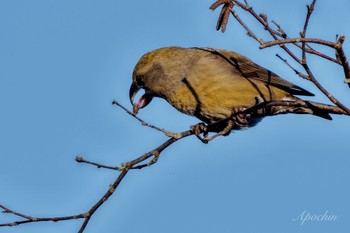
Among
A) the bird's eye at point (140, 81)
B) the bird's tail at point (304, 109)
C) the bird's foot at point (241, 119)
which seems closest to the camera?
the bird's tail at point (304, 109)

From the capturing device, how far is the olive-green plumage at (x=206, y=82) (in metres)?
6.57

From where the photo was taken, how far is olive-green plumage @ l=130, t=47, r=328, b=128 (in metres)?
6.57

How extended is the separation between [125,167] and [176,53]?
254cm

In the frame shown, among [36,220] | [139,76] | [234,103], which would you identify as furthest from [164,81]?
[36,220]

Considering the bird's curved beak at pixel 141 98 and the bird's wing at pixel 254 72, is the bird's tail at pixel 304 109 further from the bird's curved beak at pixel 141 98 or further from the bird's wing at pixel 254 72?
A: the bird's curved beak at pixel 141 98

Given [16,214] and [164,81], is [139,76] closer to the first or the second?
[164,81]

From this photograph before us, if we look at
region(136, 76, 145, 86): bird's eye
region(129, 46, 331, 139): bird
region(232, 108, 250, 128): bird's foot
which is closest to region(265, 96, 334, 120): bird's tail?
region(129, 46, 331, 139): bird

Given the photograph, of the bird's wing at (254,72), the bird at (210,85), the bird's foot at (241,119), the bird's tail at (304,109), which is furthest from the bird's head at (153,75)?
the bird's tail at (304,109)

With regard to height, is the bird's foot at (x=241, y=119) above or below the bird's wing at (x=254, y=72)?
below

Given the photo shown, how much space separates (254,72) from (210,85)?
2.31 ft

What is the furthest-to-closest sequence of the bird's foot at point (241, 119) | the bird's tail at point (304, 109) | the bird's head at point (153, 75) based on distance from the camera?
the bird's head at point (153, 75) < the bird's foot at point (241, 119) < the bird's tail at point (304, 109)

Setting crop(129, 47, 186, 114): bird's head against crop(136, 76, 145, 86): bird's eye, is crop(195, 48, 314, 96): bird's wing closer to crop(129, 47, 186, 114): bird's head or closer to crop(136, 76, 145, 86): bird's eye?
Answer: crop(129, 47, 186, 114): bird's head

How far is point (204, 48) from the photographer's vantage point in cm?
750

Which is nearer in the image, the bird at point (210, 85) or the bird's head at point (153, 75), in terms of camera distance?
the bird at point (210, 85)
